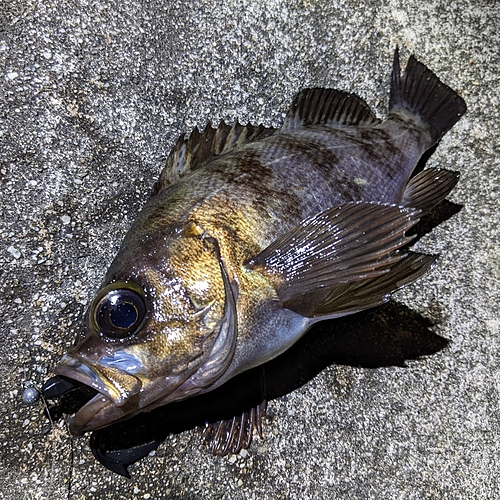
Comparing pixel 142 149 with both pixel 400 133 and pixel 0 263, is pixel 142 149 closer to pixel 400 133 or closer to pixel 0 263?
pixel 0 263

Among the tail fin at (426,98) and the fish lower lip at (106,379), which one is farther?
the tail fin at (426,98)

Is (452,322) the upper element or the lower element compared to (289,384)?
upper

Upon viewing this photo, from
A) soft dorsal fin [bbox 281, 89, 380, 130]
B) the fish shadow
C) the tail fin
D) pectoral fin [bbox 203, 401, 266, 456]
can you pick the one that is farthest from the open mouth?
the tail fin

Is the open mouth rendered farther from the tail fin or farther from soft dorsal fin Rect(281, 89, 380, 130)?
the tail fin

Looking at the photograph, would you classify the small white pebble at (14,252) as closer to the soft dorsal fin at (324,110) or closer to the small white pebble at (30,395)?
the small white pebble at (30,395)

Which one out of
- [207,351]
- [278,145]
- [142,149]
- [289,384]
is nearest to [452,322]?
[289,384]

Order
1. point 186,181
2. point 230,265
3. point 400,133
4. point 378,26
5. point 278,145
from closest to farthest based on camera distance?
point 230,265
point 186,181
point 278,145
point 400,133
point 378,26

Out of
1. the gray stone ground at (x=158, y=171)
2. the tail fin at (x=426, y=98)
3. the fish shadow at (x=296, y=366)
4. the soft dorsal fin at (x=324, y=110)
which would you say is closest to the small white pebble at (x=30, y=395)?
the gray stone ground at (x=158, y=171)
